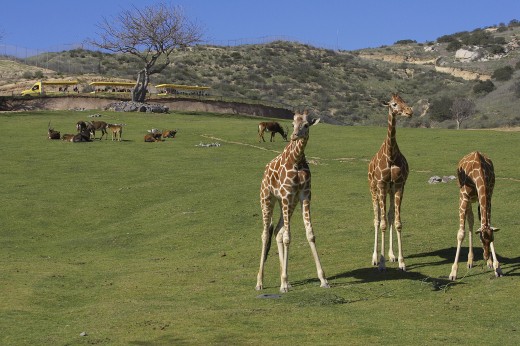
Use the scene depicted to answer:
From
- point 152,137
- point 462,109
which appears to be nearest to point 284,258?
point 152,137

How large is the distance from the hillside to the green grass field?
4816 centimetres

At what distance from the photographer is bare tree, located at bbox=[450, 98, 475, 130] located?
93.9m

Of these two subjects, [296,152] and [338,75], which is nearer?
[296,152]

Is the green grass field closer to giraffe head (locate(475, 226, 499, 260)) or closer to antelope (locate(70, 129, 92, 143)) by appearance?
giraffe head (locate(475, 226, 499, 260))

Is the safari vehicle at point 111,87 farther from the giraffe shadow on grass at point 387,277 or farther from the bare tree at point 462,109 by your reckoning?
the giraffe shadow on grass at point 387,277

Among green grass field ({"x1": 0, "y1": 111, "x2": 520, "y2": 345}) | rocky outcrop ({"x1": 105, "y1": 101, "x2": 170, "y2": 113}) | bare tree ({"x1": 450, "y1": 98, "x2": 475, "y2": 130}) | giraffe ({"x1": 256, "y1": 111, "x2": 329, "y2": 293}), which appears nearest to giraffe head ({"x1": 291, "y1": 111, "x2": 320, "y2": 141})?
giraffe ({"x1": 256, "y1": 111, "x2": 329, "y2": 293})

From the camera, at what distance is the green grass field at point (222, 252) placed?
1609 centimetres

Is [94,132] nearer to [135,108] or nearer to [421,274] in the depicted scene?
[135,108]

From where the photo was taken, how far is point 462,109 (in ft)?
308

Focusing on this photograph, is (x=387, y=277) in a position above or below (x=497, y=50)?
below

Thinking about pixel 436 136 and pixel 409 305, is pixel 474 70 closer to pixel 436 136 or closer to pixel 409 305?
pixel 436 136

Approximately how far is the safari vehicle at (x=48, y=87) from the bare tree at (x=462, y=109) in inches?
1617

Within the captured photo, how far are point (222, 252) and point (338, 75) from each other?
399 feet

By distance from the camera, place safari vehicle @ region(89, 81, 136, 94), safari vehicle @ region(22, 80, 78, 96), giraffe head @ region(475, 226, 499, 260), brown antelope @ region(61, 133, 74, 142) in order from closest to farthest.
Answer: giraffe head @ region(475, 226, 499, 260) < brown antelope @ region(61, 133, 74, 142) < safari vehicle @ region(22, 80, 78, 96) < safari vehicle @ region(89, 81, 136, 94)
